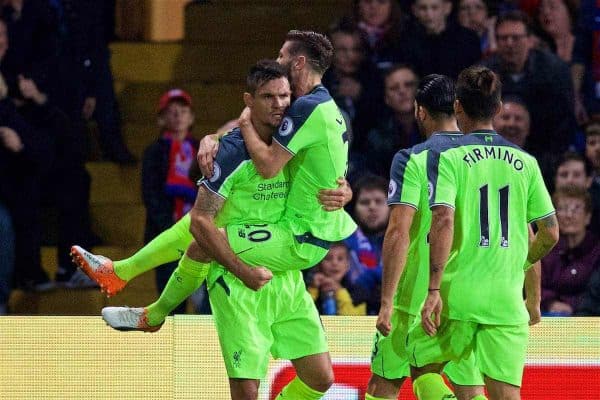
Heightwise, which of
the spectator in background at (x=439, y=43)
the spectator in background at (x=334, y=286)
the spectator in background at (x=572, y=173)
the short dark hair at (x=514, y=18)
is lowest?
the spectator in background at (x=334, y=286)

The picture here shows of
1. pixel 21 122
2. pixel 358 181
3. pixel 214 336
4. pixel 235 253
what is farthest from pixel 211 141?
pixel 21 122

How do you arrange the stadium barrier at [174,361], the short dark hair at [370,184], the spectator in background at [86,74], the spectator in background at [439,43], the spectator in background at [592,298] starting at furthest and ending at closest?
the spectator in background at [86,74] → the spectator in background at [439,43] → the short dark hair at [370,184] → the spectator in background at [592,298] → the stadium barrier at [174,361]

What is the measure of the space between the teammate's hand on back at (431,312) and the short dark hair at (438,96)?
905 millimetres

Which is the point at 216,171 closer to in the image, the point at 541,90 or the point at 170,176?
the point at 170,176

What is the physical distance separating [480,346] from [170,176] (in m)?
4.92

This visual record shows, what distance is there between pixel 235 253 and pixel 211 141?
21.3 inches

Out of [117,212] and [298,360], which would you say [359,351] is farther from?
[117,212]

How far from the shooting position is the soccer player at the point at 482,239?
6266 mm

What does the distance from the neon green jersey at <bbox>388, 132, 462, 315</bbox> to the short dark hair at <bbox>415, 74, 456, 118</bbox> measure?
0.39ft

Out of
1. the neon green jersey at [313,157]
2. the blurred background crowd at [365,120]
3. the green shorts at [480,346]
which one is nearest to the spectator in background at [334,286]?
the blurred background crowd at [365,120]

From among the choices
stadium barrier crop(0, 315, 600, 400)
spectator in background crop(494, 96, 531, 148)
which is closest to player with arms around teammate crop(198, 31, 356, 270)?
stadium barrier crop(0, 315, 600, 400)

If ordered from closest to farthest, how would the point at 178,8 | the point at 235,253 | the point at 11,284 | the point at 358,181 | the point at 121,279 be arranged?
the point at 235,253 < the point at 121,279 < the point at 358,181 < the point at 11,284 < the point at 178,8

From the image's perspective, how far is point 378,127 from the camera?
1075 cm

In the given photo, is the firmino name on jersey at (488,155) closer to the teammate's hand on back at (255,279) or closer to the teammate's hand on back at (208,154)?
the teammate's hand on back at (255,279)
